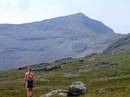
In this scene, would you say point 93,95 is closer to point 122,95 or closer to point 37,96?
point 122,95

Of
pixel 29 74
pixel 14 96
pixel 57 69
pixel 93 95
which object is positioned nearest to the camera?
pixel 29 74

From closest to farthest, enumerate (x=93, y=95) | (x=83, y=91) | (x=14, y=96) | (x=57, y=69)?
(x=93, y=95) → (x=83, y=91) → (x=14, y=96) → (x=57, y=69)

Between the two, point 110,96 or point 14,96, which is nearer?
point 110,96

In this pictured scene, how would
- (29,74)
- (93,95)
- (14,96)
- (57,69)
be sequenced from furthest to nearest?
(57,69) → (14,96) → (93,95) → (29,74)

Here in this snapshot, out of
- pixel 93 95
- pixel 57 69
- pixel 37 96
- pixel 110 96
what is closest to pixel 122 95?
pixel 110 96

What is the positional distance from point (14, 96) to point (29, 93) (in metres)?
16.8

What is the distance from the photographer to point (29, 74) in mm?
47812

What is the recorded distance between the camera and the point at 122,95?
47844 millimetres

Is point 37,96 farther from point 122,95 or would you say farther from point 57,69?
point 57,69

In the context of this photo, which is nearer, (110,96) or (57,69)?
(110,96)

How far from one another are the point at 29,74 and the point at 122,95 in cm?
1226

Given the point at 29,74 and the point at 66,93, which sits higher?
the point at 29,74

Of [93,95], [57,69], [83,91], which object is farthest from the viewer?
[57,69]

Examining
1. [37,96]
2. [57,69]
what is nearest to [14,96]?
[37,96]
